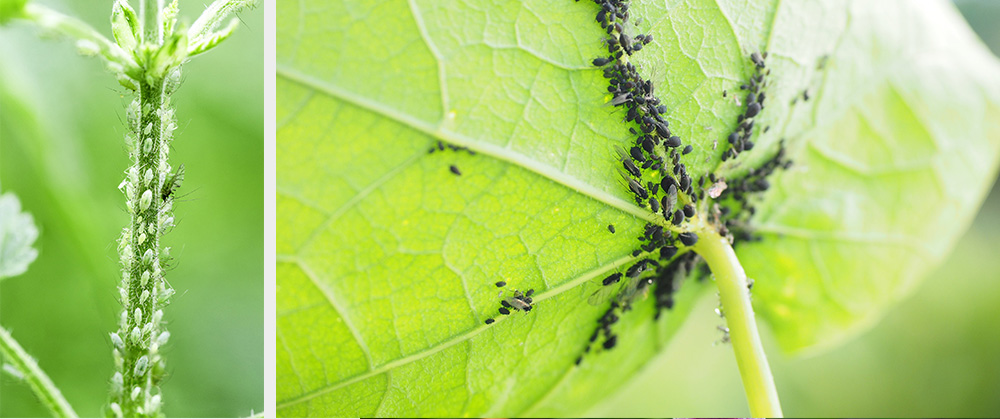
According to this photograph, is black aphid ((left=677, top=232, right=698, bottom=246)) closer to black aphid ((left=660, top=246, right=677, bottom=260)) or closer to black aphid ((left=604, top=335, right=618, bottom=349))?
black aphid ((left=660, top=246, right=677, bottom=260))

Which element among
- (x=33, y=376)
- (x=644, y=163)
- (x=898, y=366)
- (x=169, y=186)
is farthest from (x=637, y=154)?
(x=898, y=366)

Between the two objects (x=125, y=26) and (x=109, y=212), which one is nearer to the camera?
(x=125, y=26)

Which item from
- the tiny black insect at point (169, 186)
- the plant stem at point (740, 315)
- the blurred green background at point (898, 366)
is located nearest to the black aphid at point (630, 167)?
the plant stem at point (740, 315)

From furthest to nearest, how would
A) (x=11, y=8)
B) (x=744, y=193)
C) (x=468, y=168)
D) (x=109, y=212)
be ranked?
(x=109, y=212), (x=744, y=193), (x=468, y=168), (x=11, y=8)

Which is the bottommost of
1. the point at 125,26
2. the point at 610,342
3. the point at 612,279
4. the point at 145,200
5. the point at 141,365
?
the point at 610,342

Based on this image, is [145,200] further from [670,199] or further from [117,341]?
[670,199]

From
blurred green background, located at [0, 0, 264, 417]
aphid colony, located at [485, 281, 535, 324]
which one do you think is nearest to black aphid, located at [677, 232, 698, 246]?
aphid colony, located at [485, 281, 535, 324]

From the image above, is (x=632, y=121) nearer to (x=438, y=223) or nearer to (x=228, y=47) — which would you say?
(x=438, y=223)

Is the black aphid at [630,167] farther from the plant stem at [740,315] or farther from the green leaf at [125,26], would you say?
the green leaf at [125,26]
